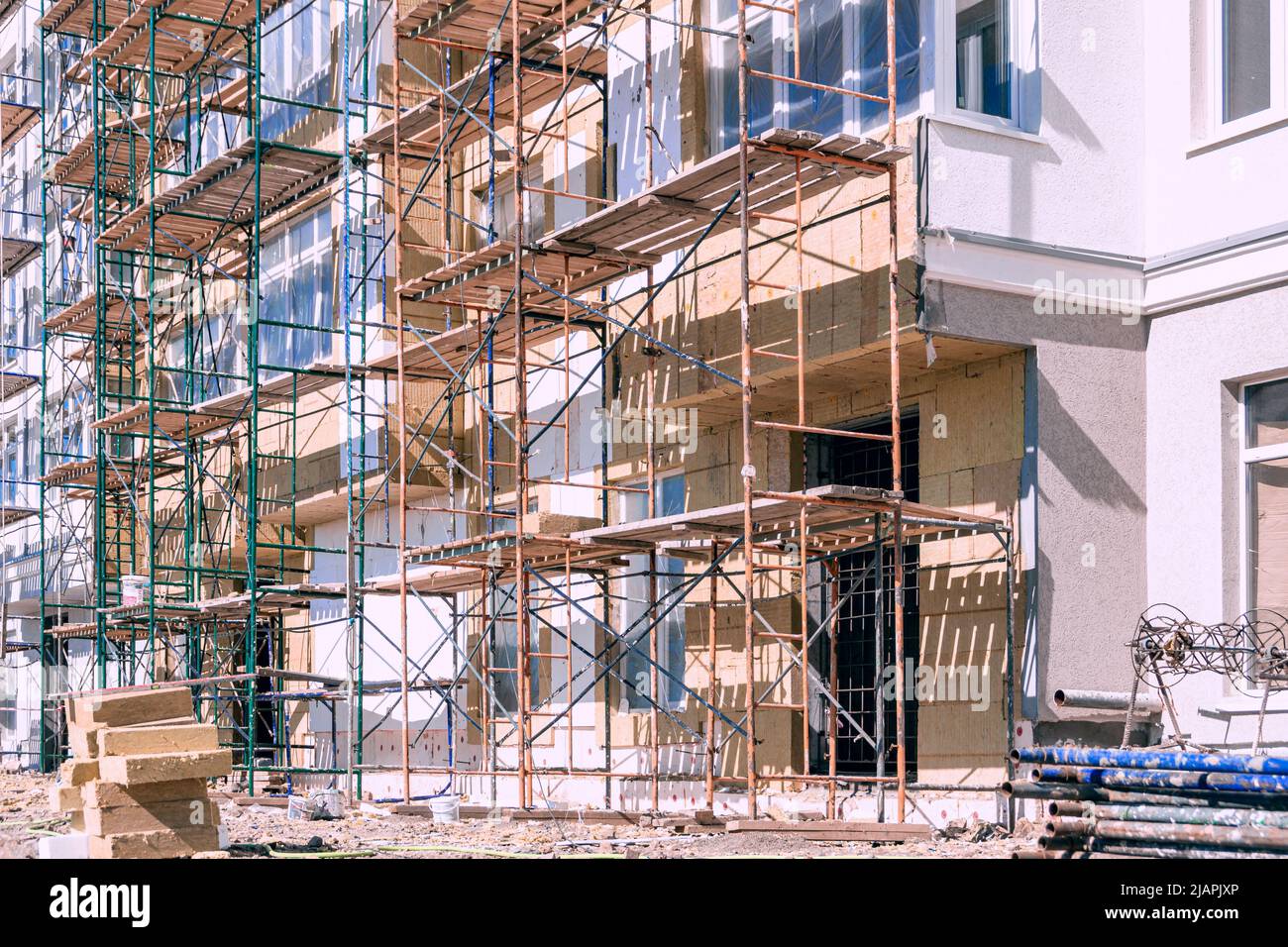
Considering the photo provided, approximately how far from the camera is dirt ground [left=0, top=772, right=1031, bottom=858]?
12.5 metres

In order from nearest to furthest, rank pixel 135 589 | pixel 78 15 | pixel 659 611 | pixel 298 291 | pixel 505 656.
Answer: pixel 659 611
pixel 505 656
pixel 298 291
pixel 135 589
pixel 78 15

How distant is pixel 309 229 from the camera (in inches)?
1032

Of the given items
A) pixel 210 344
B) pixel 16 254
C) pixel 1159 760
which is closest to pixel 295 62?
pixel 210 344

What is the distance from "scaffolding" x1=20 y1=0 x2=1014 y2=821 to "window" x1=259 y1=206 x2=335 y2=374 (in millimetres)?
155

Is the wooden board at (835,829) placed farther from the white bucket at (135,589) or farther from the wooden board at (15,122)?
the wooden board at (15,122)

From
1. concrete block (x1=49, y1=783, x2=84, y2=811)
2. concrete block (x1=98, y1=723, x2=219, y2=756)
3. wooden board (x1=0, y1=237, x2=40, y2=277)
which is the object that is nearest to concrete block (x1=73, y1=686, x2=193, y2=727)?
concrete block (x1=98, y1=723, x2=219, y2=756)

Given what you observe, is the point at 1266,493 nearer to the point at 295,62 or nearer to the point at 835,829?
the point at 835,829

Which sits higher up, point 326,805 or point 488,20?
point 488,20

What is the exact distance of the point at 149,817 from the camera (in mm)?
12359

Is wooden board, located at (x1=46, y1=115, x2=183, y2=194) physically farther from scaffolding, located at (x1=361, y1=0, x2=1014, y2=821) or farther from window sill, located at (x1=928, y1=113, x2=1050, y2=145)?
window sill, located at (x1=928, y1=113, x2=1050, y2=145)

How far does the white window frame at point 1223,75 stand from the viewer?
47.8 feet

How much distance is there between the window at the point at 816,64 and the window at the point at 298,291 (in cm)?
928

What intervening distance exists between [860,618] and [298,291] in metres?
12.7
